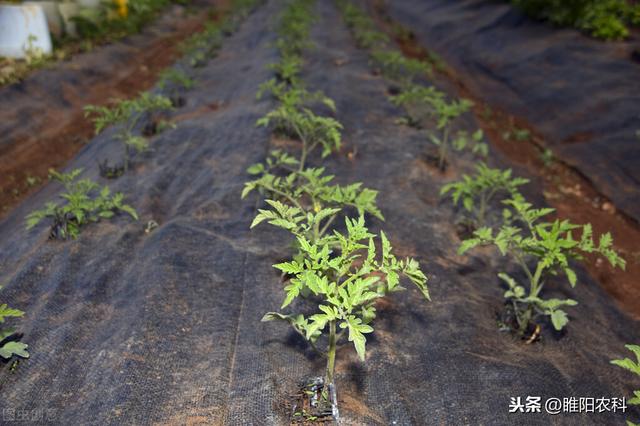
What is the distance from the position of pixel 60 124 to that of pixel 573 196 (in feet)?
24.7

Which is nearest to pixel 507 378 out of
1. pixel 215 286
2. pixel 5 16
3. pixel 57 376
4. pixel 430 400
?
pixel 430 400

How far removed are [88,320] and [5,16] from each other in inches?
318

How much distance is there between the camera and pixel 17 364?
2992mm

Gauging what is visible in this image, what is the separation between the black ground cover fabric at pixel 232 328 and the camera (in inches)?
109

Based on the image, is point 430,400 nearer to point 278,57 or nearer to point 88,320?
point 88,320

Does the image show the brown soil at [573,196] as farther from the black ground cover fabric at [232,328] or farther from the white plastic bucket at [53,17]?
the white plastic bucket at [53,17]

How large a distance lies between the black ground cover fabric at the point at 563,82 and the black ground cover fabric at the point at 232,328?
3.08 m

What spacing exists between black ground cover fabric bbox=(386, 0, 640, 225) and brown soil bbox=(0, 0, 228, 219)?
23.2 feet

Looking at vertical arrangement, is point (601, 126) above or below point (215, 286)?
below

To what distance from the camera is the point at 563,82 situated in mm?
8781

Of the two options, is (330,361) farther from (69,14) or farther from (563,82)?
(69,14)

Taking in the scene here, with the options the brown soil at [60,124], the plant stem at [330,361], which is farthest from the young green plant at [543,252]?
the brown soil at [60,124]

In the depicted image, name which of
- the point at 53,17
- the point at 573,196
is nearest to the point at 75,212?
the point at 573,196

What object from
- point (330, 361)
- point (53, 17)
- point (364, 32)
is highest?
point (53, 17)
